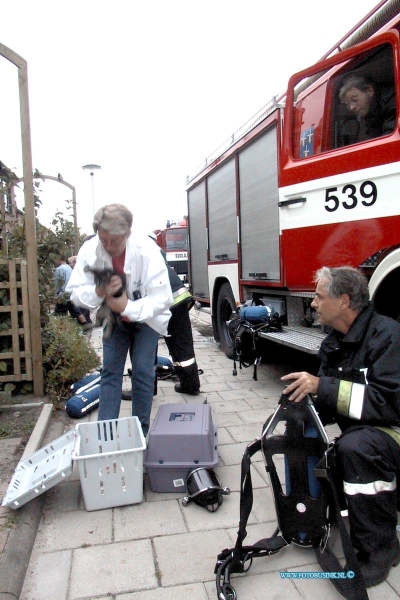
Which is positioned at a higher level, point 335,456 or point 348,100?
point 348,100

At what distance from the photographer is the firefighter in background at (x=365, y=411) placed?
6.55 ft

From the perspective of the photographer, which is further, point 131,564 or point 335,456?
point 131,564

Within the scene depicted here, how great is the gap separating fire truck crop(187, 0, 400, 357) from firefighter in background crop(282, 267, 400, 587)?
1052 mm

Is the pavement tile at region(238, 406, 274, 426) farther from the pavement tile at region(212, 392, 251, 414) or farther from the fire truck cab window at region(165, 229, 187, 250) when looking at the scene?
the fire truck cab window at region(165, 229, 187, 250)

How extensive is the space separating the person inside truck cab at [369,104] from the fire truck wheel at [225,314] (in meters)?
2.88

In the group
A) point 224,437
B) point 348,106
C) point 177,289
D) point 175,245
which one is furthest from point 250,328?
point 175,245

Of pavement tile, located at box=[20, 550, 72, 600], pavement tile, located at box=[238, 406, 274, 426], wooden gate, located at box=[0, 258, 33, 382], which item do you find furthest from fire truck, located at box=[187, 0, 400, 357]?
pavement tile, located at box=[20, 550, 72, 600]

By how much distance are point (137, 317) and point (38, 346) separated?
187 centimetres

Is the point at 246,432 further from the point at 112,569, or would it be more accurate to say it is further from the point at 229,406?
the point at 112,569

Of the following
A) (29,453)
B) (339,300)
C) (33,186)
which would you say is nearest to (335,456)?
(339,300)

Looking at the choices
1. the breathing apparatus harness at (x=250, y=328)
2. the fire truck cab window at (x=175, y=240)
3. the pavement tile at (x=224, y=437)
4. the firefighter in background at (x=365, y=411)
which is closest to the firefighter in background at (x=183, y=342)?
the breathing apparatus harness at (x=250, y=328)

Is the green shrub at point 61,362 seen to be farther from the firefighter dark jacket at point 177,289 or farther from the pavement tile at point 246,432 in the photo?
the pavement tile at point 246,432

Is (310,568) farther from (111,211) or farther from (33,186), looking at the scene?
A: (33,186)

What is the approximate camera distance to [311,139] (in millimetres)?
4121
